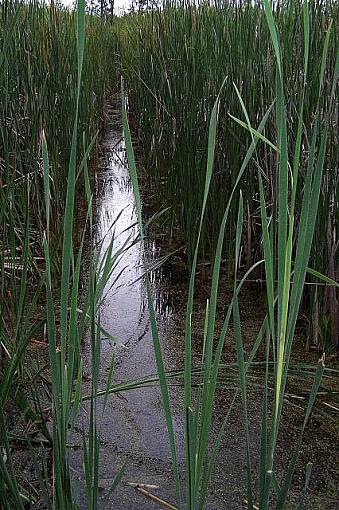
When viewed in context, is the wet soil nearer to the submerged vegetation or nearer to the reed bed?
the submerged vegetation

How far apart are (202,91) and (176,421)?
1127mm

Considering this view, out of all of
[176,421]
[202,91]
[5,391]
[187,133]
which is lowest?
[176,421]

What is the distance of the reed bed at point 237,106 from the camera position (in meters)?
1.57

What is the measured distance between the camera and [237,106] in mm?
1916

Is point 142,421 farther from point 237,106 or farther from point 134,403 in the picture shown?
point 237,106

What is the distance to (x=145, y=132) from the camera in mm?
3674

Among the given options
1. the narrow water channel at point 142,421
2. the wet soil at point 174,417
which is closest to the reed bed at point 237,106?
the wet soil at point 174,417

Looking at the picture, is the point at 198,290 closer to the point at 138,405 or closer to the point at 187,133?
the point at 187,133

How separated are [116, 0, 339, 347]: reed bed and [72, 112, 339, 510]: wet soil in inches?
7.0

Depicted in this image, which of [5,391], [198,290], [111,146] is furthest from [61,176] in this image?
[111,146]

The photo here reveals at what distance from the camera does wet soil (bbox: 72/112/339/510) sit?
1.13m

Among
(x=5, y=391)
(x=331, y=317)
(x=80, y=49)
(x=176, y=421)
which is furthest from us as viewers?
(x=331, y=317)

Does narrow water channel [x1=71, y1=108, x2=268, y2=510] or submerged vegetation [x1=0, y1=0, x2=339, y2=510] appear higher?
submerged vegetation [x1=0, y1=0, x2=339, y2=510]

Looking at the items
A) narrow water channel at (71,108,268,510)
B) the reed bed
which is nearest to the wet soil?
narrow water channel at (71,108,268,510)
